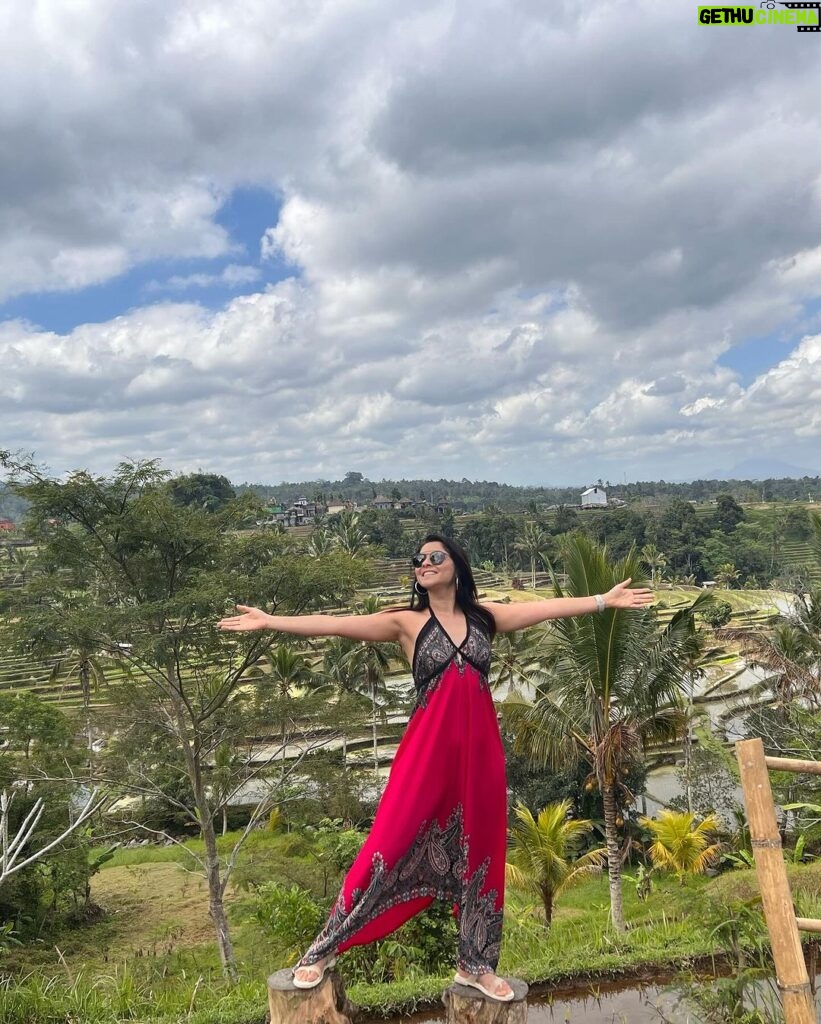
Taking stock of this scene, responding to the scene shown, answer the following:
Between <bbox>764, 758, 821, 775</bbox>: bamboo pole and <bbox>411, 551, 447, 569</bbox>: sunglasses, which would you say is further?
<bbox>411, 551, 447, 569</bbox>: sunglasses

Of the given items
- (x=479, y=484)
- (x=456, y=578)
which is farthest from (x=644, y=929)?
(x=479, y=484)

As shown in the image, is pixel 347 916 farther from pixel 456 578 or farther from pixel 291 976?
pixel 456 578

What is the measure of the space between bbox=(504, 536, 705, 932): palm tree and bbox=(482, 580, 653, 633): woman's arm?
10.2 feet

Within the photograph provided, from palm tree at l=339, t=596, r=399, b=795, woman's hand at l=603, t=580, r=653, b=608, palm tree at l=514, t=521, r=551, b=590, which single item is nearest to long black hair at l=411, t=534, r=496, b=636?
woman's hand at l=603, t=580, r=653, b=608

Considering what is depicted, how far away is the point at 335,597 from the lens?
460 inches

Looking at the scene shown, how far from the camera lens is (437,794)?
2.43 metres

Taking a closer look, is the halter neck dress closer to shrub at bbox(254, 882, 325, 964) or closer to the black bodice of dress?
the black bodice of dress

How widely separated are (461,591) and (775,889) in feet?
4.40

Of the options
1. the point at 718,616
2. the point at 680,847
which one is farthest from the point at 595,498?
the point at 680,847

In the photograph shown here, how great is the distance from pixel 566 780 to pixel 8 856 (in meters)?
16.0

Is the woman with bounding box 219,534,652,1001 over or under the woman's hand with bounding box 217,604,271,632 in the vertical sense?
under

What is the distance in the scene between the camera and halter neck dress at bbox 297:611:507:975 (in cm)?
242

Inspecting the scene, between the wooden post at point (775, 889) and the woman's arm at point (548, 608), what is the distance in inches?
26.4

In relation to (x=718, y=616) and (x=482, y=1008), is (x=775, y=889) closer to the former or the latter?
(x=482, y=1008)
